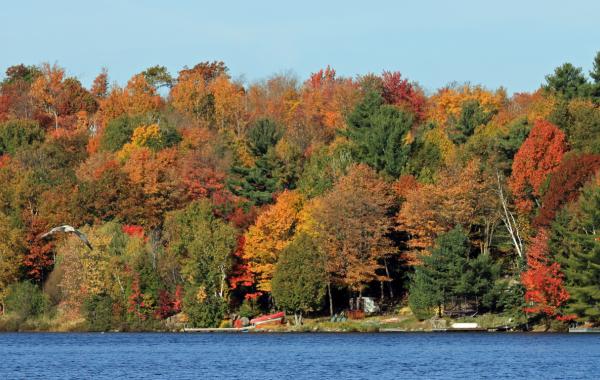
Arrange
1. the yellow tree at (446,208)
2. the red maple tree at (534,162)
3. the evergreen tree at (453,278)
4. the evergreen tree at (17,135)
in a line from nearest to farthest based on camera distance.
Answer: the evergreen tree at (453,278)
the yellow tree at (446,208)
the red maple tree at (534,162)
the evergreen tree at (17,135)

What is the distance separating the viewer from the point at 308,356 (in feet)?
230

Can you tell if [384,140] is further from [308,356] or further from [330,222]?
[308,356]

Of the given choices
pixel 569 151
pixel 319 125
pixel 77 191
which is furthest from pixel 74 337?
pixel 319 125

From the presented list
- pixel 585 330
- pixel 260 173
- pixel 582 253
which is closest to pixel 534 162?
pixel 582 253

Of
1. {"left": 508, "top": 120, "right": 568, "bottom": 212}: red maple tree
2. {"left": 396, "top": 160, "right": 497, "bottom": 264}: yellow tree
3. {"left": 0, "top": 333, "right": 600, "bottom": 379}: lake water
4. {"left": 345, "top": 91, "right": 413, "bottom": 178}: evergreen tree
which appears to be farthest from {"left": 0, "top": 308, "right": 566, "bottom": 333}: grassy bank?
{"left": 345, "top": 91, "right": 413, "bottom": 178}: evergreen tree

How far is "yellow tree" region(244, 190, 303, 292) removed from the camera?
9650 cm

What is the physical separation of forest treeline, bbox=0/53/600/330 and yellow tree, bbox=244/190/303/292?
0.54ft

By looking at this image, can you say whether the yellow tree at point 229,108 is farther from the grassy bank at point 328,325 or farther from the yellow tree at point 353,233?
the yellow tree at point 353,233

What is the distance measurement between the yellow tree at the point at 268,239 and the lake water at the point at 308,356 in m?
7.73

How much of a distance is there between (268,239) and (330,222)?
5.34 metres

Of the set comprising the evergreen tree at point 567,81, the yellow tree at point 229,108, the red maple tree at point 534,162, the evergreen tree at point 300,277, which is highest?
the yellow tree at point 229,108

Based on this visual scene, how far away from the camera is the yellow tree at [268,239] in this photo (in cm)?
9650

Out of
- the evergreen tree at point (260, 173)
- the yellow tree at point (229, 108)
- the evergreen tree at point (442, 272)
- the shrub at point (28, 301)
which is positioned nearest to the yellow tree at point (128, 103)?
the yellow tree at point (229, 108)

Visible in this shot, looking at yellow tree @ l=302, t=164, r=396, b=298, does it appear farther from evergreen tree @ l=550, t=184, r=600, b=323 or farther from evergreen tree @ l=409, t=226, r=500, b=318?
evergreen tree @ l=550, t=184, r=600, b=323
